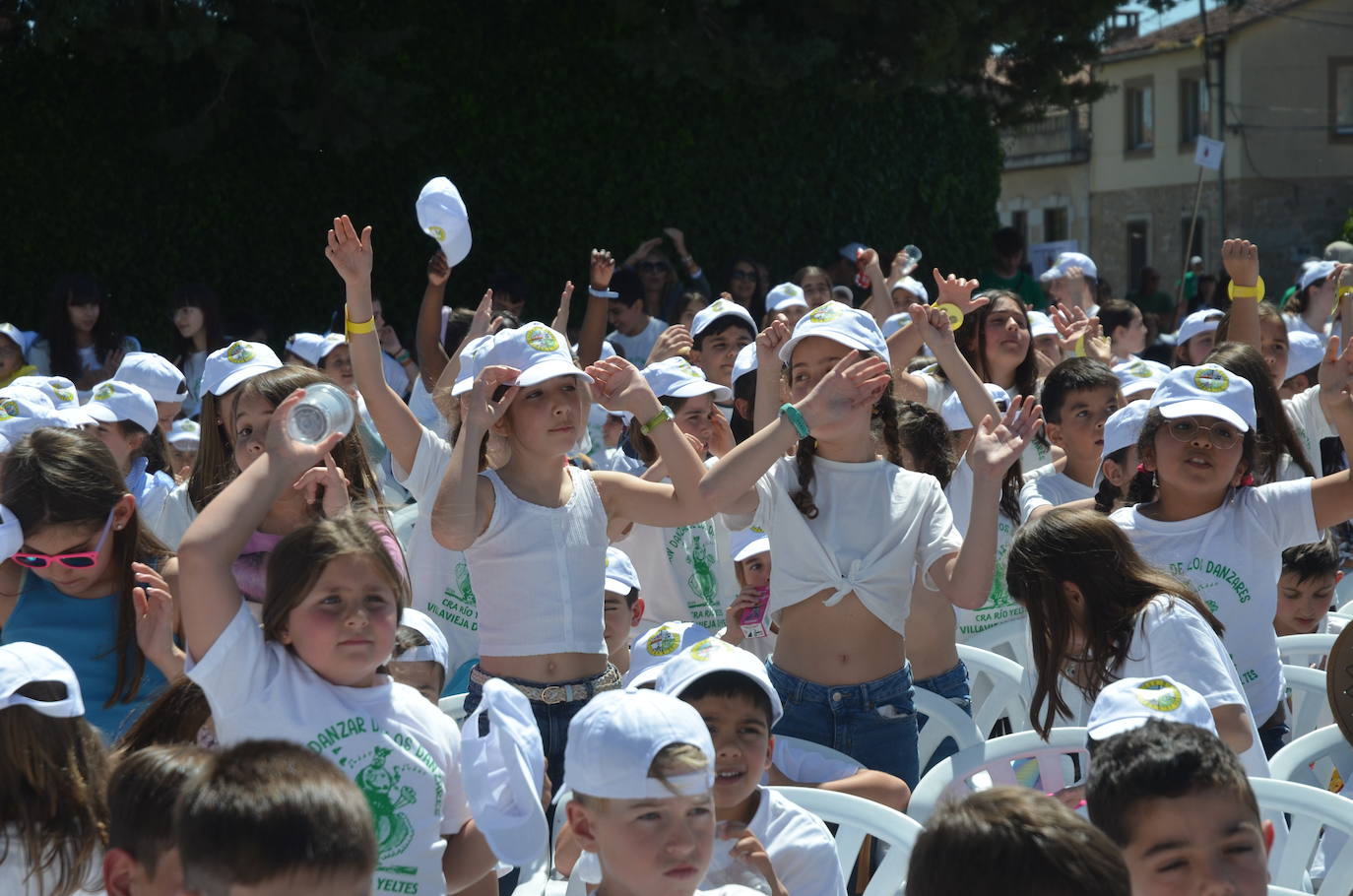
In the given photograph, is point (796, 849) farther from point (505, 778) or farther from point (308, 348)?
point (308, 348)

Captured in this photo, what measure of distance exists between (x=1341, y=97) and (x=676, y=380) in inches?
1314

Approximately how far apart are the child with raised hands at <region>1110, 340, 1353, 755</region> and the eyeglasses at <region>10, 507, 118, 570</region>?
8.62ft

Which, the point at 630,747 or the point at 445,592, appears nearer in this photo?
the point at 630,747

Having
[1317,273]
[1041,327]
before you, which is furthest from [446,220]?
[1317,273]

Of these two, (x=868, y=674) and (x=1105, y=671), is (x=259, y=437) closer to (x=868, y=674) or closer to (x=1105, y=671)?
(x=868, y=674)

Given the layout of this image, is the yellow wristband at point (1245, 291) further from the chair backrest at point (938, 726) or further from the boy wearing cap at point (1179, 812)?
the boy wearing cap at point (1179, 812)

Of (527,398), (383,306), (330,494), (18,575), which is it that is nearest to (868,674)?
(527,398)

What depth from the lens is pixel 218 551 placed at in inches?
115

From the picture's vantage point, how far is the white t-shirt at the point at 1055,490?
197 inches

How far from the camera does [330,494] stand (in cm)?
364

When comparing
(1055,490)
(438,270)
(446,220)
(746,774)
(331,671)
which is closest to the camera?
(331,671)

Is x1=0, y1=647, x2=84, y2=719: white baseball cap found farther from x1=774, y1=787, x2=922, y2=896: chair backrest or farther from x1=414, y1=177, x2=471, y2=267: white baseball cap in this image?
x1=414, y1=177, x2=471, y2=267: white baseball cap

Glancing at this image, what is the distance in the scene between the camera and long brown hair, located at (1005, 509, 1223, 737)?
3.46 metres


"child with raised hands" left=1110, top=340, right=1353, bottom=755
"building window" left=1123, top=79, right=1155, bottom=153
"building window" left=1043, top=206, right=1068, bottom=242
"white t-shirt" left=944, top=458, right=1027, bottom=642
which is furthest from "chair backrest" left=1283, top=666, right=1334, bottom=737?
"building window" left=1043, top=206, right=1068, bottom=242
